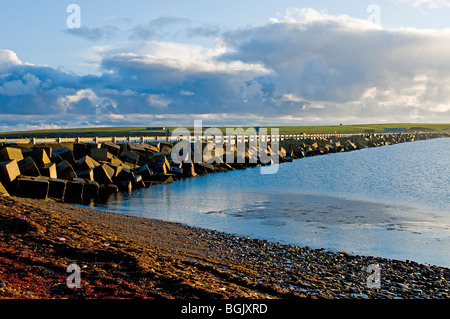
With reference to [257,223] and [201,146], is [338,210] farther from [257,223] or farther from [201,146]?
[201,146]

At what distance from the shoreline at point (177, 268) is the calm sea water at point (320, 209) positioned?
2.17 m

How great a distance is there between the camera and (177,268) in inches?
372

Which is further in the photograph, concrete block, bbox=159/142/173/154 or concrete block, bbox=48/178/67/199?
concrete block, bbox=159/142/173/154

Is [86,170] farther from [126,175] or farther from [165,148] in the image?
[165,148]

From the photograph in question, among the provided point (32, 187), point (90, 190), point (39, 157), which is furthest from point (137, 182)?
point (32, 187)

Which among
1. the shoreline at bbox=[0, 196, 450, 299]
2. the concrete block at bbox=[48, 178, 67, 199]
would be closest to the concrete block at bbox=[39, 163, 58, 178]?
the concrete block at bbox=[48, 178, 67, 199]

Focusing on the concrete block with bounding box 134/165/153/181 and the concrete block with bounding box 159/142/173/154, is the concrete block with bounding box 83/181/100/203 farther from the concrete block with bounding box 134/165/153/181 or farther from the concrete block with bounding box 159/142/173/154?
the concrete block with bounding box 159/142/173/154

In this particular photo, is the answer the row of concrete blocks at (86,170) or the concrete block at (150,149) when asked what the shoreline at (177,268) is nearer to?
the row of concrete blocks at (86,170)

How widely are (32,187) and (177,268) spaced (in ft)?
43.5

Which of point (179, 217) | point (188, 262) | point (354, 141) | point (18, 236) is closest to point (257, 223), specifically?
point (179, 217)

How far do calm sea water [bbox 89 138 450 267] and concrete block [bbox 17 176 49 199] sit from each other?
9.57 feet

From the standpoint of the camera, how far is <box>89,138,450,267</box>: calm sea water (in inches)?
598

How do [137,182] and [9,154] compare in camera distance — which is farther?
[137,182]

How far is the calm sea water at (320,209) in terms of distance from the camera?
15.2m
